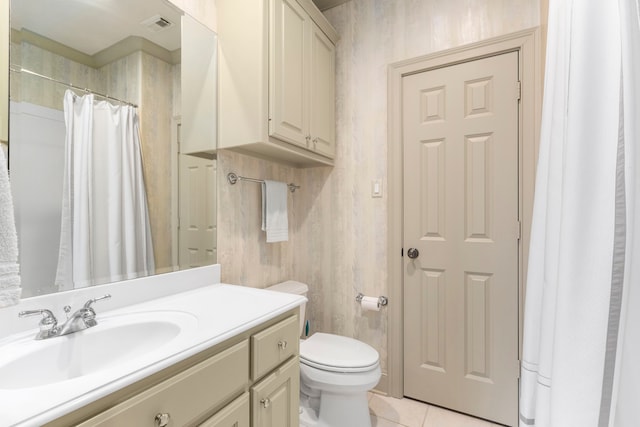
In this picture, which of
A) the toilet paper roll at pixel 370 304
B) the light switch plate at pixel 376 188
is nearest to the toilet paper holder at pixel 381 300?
the toilet paper roll at pixel 370 304

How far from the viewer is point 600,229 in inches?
20.3

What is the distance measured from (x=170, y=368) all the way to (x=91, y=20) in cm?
123

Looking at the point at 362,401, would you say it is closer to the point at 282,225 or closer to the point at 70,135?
the point at 282,225

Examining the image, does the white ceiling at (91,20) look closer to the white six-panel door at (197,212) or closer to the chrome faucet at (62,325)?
the white six-panel door at (197,212)

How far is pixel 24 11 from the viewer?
0.92m

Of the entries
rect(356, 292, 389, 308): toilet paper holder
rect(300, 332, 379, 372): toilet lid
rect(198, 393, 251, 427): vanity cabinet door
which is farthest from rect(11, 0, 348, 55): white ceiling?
rect(356, 292, 389, 308): toilet paper holder

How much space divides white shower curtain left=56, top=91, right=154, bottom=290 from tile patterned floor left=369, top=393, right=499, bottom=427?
59.2 inches

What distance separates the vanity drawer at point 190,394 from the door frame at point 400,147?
120 centimetres

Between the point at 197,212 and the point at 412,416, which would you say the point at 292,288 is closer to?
the point at 197,212

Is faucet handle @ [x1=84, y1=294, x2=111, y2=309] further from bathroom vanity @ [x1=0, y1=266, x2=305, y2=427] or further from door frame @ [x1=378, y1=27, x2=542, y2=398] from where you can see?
door frame @ [x1=378, y1=27, x2=542, y2=398]

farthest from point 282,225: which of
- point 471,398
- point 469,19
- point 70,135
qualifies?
point 469,19

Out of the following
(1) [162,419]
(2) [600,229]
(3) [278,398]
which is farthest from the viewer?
(3) [278,398]

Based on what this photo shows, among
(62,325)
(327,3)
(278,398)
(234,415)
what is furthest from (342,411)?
(327,3)

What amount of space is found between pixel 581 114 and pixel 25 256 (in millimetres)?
1489
